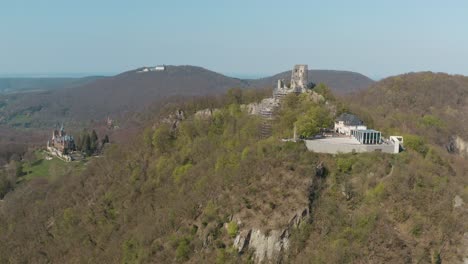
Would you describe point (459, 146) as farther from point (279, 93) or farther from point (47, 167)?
point (47, 167)

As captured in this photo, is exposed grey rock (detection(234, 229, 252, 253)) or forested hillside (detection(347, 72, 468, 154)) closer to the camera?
exposed grey rock (detection(234, 229, 252, 253))

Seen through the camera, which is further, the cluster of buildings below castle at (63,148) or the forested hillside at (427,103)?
the cluster of buildings below castle at (63,148)

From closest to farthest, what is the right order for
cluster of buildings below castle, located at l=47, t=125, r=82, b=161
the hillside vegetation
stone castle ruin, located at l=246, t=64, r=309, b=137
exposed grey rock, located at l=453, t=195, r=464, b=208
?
the hillside vegetation
exposed grey rock, located at l=453, t=195, r=464, b=208
stone castle ruin, located at l=246, t=64, r=309, b=137
cluster of buildings below castle, located at l=47, t=125, r=82, b=161

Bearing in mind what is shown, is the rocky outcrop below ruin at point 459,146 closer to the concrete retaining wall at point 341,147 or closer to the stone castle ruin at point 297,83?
the stone castle ruin at point 297,83

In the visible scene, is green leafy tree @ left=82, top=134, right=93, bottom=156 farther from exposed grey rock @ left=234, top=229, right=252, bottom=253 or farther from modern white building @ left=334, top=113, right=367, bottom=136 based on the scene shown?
exposed grey rock @ left=234, top=229, right=252, bottom=253

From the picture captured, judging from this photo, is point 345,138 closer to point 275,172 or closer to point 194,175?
point 275,172

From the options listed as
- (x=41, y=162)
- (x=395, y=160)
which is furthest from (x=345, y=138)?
(x=41, y=162)

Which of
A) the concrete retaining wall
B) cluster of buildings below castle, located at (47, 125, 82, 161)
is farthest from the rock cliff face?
cluster of buildings below castle, located at (47, 125, 82, 161)

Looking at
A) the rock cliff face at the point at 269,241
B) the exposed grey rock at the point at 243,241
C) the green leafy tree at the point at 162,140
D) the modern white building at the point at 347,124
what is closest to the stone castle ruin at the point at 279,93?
the modern white building at the point at 347,124

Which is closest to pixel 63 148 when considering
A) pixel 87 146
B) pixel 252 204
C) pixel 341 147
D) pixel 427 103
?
pixel 87 146
